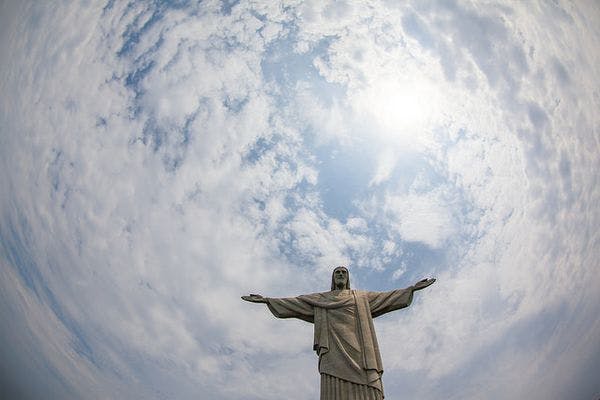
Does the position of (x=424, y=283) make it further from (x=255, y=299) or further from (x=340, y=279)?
(x=255, y=299)

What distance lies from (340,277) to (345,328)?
157cm

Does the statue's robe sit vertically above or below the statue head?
below

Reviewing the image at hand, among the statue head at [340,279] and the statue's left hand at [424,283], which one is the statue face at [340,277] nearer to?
the statue head at [340,279]

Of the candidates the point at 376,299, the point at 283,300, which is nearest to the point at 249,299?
the point at 283,300

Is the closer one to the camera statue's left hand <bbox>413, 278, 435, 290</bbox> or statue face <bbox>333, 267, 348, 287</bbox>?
statue's left hand <bbox>413, 278, 435, 290</bbox>

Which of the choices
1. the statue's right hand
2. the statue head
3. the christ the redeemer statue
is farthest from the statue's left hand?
the statue's right hand

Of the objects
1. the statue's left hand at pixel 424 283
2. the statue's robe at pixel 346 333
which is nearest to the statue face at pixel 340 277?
the statue's robe at pixel 346 333

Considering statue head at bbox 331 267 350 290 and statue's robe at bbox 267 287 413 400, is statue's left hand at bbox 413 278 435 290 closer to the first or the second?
statue's robe at bbox 267 287 413 400

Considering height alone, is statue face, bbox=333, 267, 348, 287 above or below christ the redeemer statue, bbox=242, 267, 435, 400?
above

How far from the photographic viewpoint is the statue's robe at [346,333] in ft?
28.4

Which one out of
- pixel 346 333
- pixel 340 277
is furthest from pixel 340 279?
pixel 346 333

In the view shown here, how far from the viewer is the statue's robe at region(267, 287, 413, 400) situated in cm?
866

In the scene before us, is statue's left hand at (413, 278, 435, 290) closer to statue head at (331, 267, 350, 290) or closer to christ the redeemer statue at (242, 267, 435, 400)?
christ the redeemer statue at (242, 267, 435, 400)

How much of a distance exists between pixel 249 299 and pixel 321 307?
1842 mm
